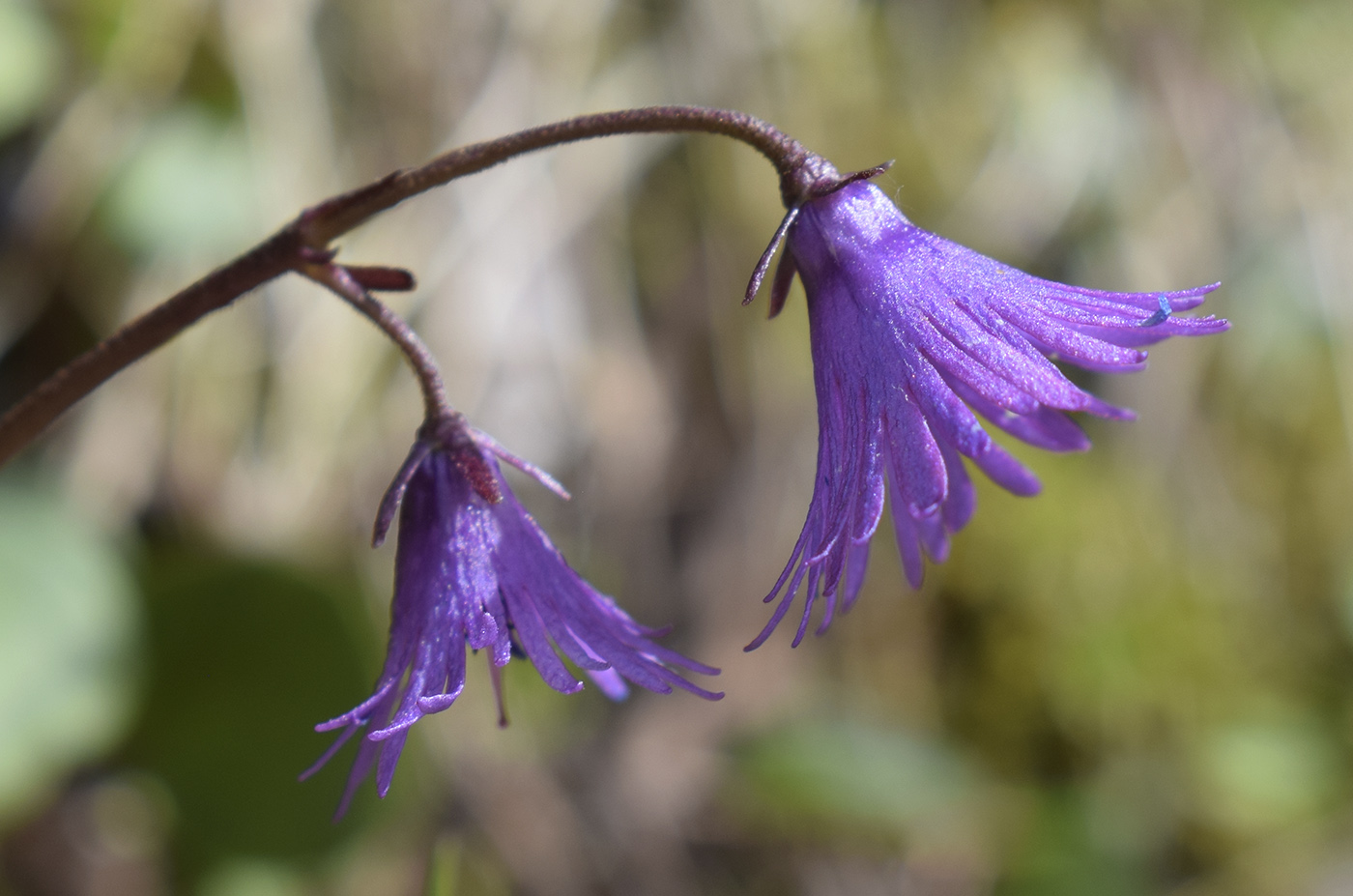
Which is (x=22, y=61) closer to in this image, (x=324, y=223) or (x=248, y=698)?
(x=248, y=698)

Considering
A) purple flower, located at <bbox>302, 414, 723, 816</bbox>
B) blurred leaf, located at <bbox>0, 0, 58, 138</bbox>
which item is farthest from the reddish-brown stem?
blurred leaf, located at <bbox>0, 0, 58, 138</bbox>

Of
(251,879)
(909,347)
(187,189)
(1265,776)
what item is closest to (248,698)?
(251,879)

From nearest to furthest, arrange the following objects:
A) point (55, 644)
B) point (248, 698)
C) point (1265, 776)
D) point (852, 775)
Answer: point (55, 644) < point (248, 698) < point (852, 775) < point (1265, 776)

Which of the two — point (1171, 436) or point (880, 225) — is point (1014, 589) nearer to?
point (1171, 436)

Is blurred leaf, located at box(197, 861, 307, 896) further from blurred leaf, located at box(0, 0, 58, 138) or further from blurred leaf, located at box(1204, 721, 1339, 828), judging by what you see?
blurred leaf, located at box(1204, 721, 1339, 828)

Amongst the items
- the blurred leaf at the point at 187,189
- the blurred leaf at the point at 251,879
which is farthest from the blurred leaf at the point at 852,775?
the blurred leaf at the point at 187,189

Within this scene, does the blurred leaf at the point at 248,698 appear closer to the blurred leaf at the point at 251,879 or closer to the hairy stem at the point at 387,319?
the blurred leaf at the point at 251,879
